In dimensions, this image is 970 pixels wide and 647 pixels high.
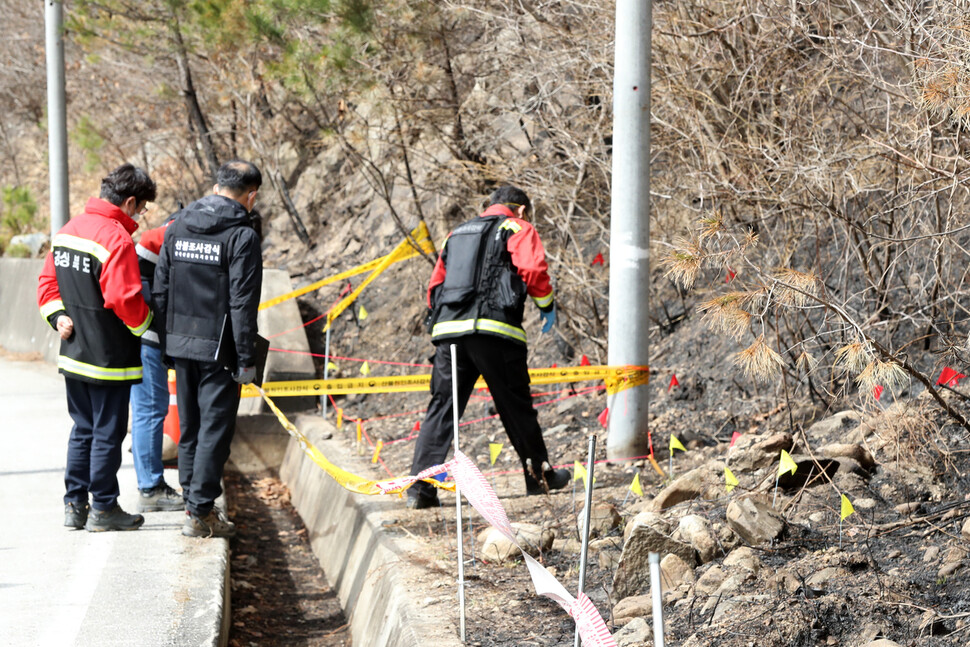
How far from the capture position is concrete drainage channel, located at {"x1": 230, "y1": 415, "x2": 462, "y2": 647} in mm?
4316

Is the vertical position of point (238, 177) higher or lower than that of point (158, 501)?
higher

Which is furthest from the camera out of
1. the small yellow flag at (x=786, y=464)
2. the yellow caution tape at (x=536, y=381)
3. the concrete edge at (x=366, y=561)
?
the yellow caution tape at (x=536, y=381)

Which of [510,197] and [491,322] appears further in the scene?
[510,197]

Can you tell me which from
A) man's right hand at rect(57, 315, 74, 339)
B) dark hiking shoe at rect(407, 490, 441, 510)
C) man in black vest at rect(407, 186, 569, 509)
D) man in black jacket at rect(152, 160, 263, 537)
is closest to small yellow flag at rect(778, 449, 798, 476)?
man in black vest at rect(407, 186, 569, 509)

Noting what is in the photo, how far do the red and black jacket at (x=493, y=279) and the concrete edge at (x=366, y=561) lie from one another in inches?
48.3

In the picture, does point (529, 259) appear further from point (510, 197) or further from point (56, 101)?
point (56, 101)

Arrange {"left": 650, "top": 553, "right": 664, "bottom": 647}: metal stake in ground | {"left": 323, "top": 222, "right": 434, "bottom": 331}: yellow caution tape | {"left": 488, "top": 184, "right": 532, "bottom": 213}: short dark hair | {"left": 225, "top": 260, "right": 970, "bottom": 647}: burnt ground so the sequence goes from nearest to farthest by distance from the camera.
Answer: {"left": 650, "top": 553, "right": 664, "bottom": 647}: metal stake in ground → {"left": 225, "top": 260, "right": 970, "bottom": 647}: burnt ground → {"left": 488, "top": 184, "right": 532, "bottom": 213}: short dark hair → {"left": 323, "top": 222, "right": 434, "bottom": 331}: yellow caution tape

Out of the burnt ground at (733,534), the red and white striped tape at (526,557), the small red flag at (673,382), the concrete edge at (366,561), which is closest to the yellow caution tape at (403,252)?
the burnt ground at (733,534)

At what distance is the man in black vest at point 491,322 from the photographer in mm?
5957

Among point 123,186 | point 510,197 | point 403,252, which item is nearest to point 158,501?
point 123,186

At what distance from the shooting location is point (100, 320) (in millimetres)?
5324

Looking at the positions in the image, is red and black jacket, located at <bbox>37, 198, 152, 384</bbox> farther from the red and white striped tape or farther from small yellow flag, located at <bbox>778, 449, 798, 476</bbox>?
small yellow flag, located at <bbox>778, 449, 798, 476</bbox>

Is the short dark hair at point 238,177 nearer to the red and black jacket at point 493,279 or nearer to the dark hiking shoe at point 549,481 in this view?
the red and black jacket at point 493,279

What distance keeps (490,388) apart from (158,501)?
6.82 feet
